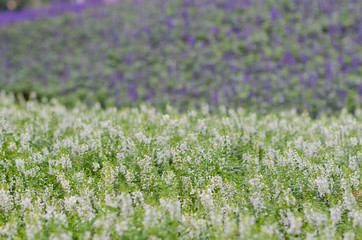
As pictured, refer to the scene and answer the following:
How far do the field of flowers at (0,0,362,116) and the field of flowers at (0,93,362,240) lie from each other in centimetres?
530

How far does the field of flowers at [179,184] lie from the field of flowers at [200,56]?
5304mm

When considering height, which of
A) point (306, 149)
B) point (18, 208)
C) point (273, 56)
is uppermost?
point (273, 56)

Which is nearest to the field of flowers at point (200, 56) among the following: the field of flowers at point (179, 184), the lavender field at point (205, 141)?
the lavender field at point (205, 141)

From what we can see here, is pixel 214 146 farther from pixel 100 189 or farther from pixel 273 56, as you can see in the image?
pixel 273 56

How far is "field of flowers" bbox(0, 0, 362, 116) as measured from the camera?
33.2 ft

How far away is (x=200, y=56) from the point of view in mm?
11750

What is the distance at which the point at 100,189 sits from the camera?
11.5 ft

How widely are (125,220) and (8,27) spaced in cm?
1470

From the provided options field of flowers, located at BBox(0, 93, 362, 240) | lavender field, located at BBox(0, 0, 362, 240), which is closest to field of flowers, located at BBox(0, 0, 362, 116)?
lavender field, located at BBox(0, 0, 362, 240)

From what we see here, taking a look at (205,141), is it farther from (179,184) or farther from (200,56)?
(200,56)

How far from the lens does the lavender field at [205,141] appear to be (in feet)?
10.1

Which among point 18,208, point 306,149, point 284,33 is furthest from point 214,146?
point 284,33

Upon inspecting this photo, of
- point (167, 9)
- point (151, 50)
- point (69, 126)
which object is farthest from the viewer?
point (167, 9)

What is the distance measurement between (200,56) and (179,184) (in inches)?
331
